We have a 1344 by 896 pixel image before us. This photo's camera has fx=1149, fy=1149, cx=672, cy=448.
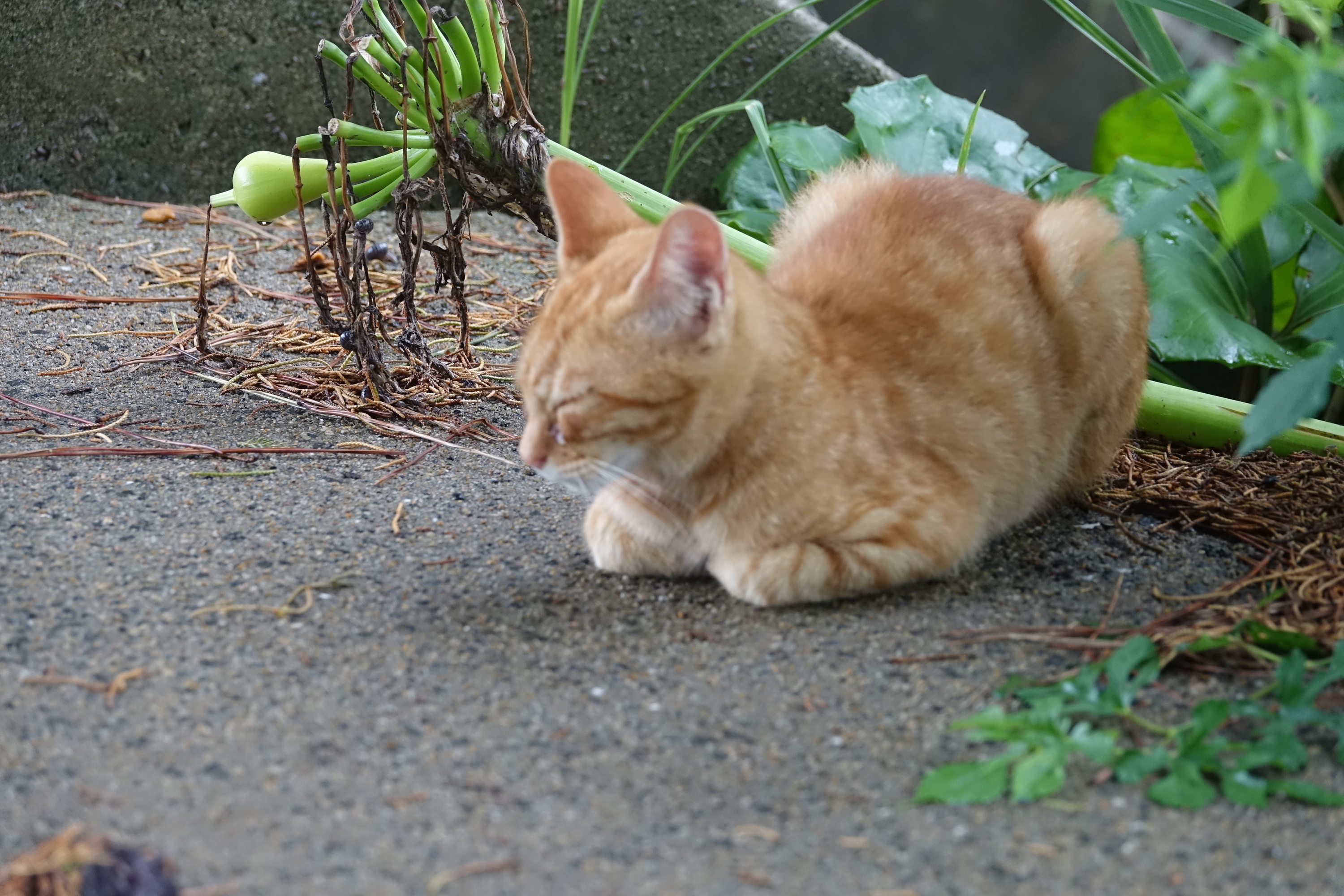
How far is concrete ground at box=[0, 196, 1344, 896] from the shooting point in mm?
1431

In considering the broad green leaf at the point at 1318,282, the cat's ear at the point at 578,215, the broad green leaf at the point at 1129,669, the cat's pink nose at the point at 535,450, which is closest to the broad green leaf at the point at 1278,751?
the broad green leaf at the point at 1129,669

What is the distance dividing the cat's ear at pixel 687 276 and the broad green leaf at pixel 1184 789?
0.96 meters

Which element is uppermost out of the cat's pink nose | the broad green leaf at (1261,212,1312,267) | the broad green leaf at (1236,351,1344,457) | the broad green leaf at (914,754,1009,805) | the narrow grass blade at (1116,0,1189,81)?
the narrow grass blade at (1116,0,1189,81)

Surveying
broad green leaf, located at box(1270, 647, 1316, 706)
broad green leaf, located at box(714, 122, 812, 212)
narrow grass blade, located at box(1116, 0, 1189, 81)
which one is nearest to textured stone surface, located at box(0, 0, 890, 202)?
broad green leaf, located at box(714, 122, 812, 212)

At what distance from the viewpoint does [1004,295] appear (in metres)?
2.44

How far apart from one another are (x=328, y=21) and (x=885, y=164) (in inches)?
106

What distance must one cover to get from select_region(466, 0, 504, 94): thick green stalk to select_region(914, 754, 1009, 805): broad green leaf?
7.01ft

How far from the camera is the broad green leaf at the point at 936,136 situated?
3867 mm

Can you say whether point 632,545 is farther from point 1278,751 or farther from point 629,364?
point 1278,751

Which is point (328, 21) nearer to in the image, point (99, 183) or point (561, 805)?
point (99, 183)

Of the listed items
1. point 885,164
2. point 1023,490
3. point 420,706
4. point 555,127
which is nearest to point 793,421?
point 1023,490

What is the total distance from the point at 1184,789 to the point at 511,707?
3.14 feet

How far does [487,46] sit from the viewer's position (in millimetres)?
2973

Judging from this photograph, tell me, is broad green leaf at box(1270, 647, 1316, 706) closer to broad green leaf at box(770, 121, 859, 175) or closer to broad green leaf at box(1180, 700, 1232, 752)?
broad green leaf at box(1180, 700, 1232, 752)
